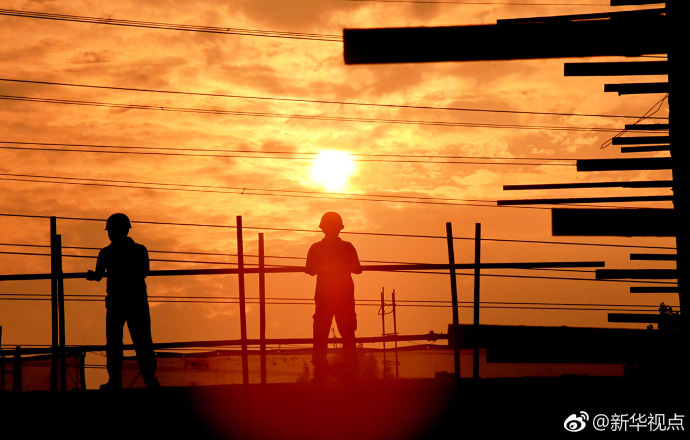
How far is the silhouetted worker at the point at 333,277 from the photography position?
873 cm

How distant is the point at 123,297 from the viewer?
8656 mm

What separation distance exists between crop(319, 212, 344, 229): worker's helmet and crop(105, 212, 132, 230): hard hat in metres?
2.02

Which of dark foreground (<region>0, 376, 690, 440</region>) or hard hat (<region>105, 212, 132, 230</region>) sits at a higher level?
hard hat (<region>105, 212, 132, 230</region>)

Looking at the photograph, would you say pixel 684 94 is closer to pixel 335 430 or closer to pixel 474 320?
pixel 335 430

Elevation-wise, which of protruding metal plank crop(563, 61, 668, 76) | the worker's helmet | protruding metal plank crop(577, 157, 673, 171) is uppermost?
protruding metal plank crop(563, 61, 668, 76)

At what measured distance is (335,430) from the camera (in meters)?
6.70

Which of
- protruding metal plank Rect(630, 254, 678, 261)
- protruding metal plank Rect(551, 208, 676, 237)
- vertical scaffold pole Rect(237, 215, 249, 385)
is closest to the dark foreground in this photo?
vertical scaffold pole Rect(237, 215, 249, 385)

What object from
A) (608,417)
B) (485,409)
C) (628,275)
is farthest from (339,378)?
(628,275)

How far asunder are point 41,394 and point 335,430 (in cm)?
303

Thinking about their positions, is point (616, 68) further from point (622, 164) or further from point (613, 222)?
point (613, 222)

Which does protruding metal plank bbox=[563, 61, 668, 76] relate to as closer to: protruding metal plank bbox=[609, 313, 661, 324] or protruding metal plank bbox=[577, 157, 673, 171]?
protruding metal plank bbox=[577, 157, 673, 171]

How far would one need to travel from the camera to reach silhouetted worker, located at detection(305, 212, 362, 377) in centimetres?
873

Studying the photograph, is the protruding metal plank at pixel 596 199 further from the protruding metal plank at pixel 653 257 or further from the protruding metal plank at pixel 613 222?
the protruding metal plank at pixel 613 222

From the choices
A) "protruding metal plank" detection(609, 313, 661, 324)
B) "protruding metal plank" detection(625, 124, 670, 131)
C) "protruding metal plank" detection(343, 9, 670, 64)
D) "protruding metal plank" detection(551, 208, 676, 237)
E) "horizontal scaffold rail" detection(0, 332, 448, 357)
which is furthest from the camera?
"horizontal scaffold rail" detection(0, 332, 448, 357)
